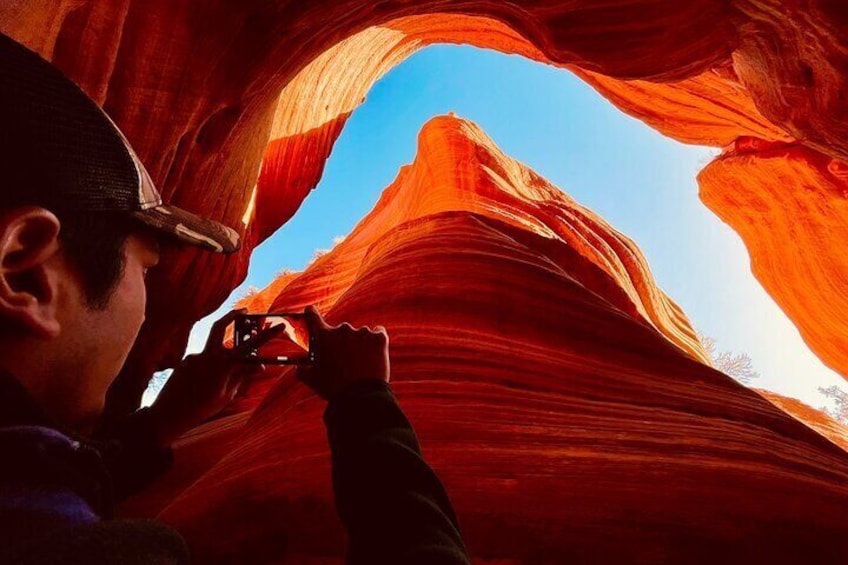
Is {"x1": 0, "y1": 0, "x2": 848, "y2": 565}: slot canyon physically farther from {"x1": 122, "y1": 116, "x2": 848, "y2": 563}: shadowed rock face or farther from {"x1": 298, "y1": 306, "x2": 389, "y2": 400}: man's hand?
{"x1": 298, "y1": 306, "x2": 389, "y2": 400}: man's hand

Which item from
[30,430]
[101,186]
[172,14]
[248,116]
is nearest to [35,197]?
[101,186]

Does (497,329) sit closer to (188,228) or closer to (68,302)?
(188,228)

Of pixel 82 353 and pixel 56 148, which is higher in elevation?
pixel 56 148

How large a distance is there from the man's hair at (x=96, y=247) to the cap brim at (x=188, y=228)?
6 cm

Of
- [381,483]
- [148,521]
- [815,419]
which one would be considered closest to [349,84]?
[381,483]

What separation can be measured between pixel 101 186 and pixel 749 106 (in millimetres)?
9113

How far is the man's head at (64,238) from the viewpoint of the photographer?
1031 millimetres

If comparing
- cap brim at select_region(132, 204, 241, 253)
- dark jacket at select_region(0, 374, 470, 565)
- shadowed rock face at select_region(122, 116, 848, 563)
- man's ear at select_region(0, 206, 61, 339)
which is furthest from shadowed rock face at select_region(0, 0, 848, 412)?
dark jacket at select_region(0, 374, 470, 565)

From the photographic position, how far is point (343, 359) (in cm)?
155

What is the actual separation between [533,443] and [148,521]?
7.41ft

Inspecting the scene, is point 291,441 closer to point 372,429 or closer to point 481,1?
point 372,429

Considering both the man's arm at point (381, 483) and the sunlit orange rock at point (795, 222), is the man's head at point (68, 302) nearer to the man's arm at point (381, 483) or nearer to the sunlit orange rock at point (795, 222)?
the man's arm at point (381, 483)

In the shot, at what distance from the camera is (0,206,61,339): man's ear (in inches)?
39.6

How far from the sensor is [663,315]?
9.52 m
